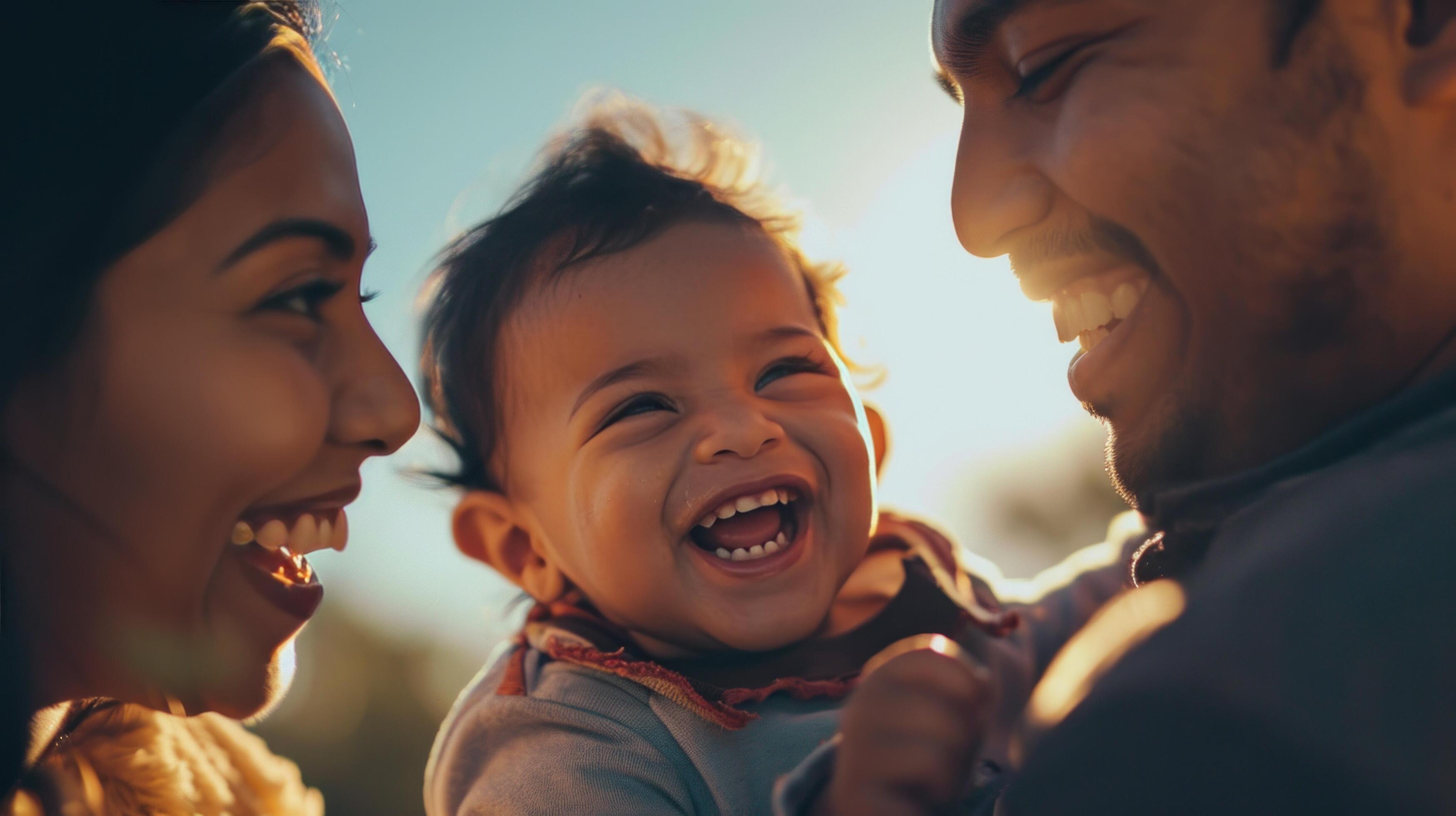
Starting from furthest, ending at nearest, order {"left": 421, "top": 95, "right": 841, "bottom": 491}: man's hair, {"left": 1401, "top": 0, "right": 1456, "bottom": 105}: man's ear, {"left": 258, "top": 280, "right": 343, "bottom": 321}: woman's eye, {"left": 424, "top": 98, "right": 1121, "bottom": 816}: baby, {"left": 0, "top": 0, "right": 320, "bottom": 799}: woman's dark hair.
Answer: {"left": 421, "top": 95, "right": 841, "bottom": 491}: man's hair → {"left": 424, "top": 98, "right": 1121, "bottom": 816}: baby → {"left": 258, "top": 280, "right": 343, "bottom": 321}: woman's eye → {"left": 0, "top": 0, "right": 320, "bottom": 799}: woman's dark hair → {"left": 1401, "top": 0, "right": 1456, "bottom": 105}: man's ear

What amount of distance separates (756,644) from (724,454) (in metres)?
0.42

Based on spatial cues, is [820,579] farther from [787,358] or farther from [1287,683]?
[1287,683]

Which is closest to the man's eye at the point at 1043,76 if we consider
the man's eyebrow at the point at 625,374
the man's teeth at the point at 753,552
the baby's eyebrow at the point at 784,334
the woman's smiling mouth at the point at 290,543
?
the baby's eyebrow at the point at 784,334

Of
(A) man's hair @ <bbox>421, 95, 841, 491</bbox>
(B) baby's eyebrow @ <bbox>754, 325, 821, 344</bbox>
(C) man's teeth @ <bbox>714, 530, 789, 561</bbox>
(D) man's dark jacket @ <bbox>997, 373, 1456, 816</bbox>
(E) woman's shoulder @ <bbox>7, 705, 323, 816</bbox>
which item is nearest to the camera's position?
(D) man's dark jacket @ <bbox>997, 373, 1456, 816</bbox>

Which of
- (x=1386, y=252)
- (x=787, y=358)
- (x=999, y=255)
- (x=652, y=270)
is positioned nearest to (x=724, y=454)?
(x=787, y=358)

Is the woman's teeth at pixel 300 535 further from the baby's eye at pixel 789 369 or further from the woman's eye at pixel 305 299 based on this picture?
the baby's eye at pixel 789 369

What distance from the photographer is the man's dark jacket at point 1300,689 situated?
0.84m

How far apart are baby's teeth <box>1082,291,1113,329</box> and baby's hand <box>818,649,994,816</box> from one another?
0.81 m

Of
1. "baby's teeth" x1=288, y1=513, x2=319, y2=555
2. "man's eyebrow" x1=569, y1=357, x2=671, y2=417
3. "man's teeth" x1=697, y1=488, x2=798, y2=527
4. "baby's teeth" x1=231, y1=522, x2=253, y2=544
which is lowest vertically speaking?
"man's teeth" x1=697, y1=488, x2=798, y2=527

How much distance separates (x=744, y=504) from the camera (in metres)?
2.18

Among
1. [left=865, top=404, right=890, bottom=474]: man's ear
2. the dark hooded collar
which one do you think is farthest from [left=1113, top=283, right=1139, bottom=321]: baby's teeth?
[left=865, top=404, right=890, bottom=474]: man's ear

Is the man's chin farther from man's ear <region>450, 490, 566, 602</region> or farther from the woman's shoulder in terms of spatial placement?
the woman's shoulder

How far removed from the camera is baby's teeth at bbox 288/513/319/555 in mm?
1976

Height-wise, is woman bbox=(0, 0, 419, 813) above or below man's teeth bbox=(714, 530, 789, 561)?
above
